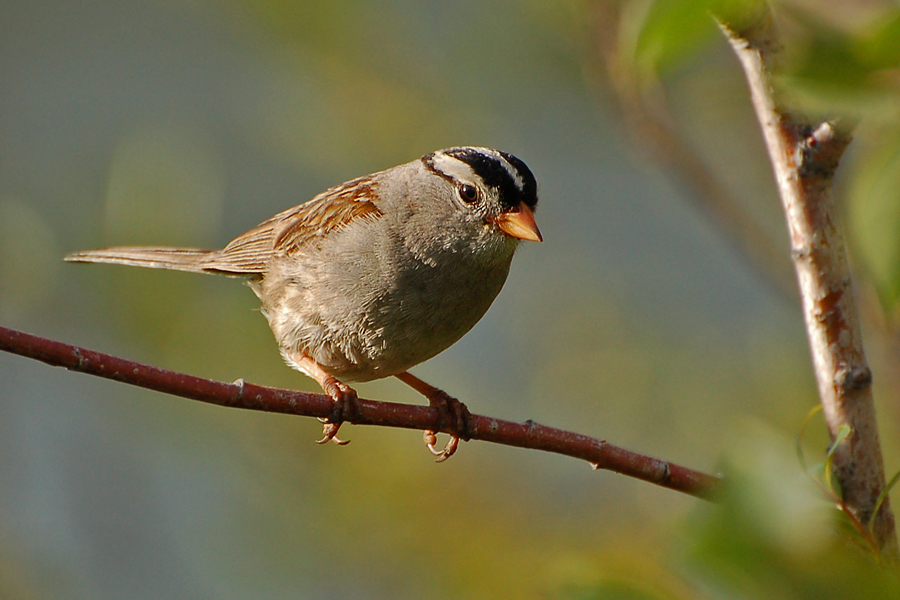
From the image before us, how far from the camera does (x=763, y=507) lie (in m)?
1.11

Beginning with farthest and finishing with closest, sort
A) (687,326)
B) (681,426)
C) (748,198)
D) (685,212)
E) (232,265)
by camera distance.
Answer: (685,212), (687,326), (748,198), (681,426), (232,265)

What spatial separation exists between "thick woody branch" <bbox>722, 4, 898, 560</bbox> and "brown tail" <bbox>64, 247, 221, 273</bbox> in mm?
2888

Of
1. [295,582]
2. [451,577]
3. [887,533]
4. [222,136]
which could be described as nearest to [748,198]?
[451,577]

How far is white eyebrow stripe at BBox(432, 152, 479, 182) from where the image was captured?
397 centimetres

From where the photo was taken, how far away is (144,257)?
4.34m

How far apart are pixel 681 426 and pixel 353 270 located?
266 cm

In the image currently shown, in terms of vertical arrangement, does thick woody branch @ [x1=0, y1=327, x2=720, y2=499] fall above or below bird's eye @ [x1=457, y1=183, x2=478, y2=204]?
below

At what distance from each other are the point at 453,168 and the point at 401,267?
577 millimetres

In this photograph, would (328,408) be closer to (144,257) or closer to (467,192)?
(467,192)

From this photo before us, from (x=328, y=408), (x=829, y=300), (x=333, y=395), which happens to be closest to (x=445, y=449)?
(x=333, y=395)

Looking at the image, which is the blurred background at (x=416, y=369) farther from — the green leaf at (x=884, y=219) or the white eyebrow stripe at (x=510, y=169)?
the green leaf at (x=884, y=219)

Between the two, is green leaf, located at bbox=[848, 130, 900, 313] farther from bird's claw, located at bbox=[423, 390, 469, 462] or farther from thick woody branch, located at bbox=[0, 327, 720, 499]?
bird's claw, located at bbox=[423, 390, 469, 462]

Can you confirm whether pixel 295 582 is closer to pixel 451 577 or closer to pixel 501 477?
pixel 451 577

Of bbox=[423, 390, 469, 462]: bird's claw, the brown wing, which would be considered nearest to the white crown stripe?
the brown wing
